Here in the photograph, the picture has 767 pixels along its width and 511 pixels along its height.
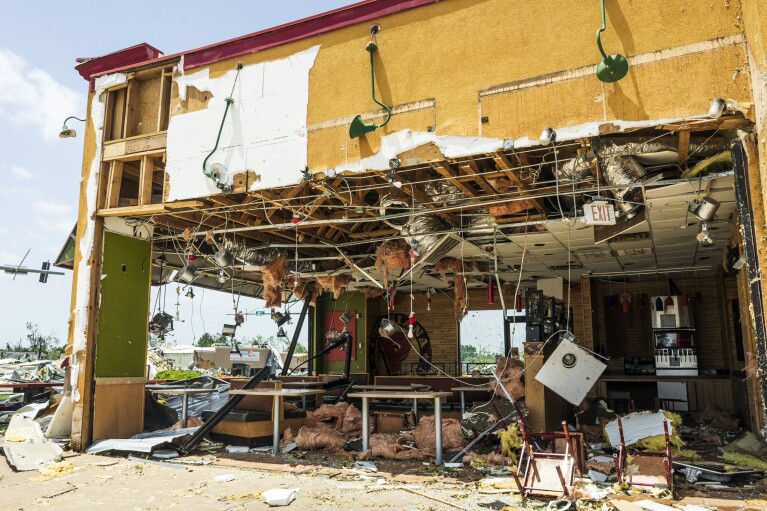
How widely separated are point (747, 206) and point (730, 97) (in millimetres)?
1202

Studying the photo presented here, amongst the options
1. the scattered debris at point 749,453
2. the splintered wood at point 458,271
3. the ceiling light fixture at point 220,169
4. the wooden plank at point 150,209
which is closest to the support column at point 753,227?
the scattered debris at point 749,453

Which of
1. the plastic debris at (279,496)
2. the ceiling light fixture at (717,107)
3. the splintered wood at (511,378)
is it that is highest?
the ceiling light fixture at (717,107)

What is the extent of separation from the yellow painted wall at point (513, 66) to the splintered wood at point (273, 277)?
3.93 m

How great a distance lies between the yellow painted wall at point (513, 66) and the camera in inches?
254

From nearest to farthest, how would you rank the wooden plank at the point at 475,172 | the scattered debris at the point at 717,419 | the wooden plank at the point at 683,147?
the wooden plank at the point at 683,147 → the wooden plank at the point at 475,172 → the scattered debris at the point at 717,419

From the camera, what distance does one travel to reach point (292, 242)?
12453 millimetres

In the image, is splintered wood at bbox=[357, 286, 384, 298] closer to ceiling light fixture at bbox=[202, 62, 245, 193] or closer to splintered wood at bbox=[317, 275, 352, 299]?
splintered wood at bbox=[317, 275, 352, 299]

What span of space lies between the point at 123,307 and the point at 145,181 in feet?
7.96

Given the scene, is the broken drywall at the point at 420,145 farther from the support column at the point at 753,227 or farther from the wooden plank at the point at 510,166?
the support column at the point at 753,227

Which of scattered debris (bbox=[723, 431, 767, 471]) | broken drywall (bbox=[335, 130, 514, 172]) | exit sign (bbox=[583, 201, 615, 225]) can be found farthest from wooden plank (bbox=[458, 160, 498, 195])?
scattered debris (bbox=[723, 431, 767, 471])

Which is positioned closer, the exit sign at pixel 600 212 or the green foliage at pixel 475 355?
the exit sign at pixel 600 212

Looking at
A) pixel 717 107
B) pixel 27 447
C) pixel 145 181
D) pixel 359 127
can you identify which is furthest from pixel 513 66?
pixel 27 447

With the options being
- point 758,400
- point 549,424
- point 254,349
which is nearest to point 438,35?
point 549,424

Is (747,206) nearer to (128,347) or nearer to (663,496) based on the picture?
(663,496)
